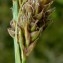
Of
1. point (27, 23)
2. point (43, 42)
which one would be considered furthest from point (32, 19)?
point (43, 42)

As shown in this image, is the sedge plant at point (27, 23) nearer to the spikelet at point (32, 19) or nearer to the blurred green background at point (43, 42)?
the spikelet at point (32, 19)

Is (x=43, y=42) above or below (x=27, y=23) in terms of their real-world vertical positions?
below

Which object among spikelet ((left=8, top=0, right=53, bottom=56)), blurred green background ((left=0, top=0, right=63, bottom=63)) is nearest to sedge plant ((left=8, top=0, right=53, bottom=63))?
spikelet ((left=8, top=0, right=53, bottom=56))

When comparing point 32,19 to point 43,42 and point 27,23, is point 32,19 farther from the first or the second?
point 43,42

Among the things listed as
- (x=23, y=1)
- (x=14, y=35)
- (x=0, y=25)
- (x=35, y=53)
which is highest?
(x=23, y=1)

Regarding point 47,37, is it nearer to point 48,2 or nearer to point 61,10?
point 61,10

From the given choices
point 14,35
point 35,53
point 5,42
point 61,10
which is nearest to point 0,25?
point 5,42
